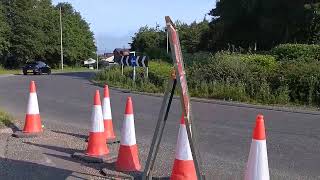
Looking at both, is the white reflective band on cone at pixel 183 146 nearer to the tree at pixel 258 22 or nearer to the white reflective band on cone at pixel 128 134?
the white reflective band on cone at pixel 128 134

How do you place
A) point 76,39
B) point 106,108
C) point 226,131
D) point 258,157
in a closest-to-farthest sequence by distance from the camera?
point 258,157 → point 106,108 → point 226,131 → point 76,39

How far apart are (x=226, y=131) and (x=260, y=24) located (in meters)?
26.9

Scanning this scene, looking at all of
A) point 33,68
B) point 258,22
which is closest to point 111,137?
point 258,22

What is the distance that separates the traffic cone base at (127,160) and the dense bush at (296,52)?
62.8 ft

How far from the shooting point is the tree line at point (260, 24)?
33188mm

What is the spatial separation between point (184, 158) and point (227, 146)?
10.8 ft

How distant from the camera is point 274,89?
18.8 metres

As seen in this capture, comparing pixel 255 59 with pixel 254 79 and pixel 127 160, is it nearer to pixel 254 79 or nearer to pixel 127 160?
pixel 254 79

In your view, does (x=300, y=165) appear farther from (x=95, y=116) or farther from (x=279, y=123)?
(x=279, y=123)

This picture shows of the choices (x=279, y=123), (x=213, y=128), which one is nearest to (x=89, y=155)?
(x=213, y=128)

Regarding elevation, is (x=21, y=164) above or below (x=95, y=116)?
below

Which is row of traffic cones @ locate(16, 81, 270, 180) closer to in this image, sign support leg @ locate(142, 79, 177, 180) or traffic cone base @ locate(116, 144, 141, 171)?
traffic cone base @ locate(116, 144, 141, 171)

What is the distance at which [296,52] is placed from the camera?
26.2 metres

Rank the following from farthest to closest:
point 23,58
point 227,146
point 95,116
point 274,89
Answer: point 23,58 < point 274,89 < point 227,146 < point 95,116
